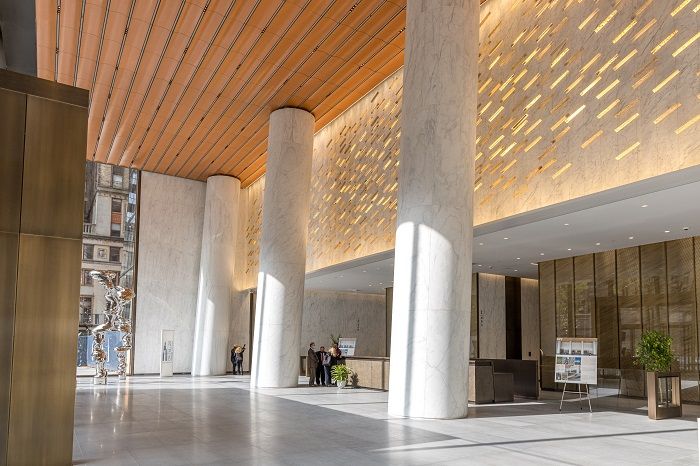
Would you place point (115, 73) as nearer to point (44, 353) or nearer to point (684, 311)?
point (44, 353)

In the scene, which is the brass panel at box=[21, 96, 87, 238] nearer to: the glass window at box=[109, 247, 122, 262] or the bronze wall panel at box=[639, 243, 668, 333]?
the bronze wall panel at box=[639, 243, 668, 333]

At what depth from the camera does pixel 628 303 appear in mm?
15391

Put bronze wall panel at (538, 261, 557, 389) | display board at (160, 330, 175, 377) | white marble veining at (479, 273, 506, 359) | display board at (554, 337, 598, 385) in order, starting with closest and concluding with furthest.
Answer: display board at (554, 337, 598, 385)
bronze wall panel at (538, 261, 557, 389)
white marble veining at (479, 273, 506, 359)
display board at (160, 330, 175, 377)

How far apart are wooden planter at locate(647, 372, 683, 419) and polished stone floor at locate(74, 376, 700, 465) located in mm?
272

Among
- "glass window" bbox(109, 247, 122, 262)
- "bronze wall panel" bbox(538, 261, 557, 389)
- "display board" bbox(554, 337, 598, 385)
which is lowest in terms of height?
"display board" bbox(554, 337, 598, 385)

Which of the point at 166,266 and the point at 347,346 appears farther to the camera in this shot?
the point at 166,266

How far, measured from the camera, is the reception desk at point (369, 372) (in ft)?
53.1

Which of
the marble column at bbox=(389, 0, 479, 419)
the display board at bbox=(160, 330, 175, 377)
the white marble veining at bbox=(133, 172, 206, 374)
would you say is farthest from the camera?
the white marble veining at bbox=(133, 172, 206, 374)

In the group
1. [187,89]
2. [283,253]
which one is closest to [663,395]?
[283,253]

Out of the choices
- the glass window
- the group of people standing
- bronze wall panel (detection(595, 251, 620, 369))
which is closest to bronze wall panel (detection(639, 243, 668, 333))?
bronze wall panel (detection(595, 251, 620, 369))

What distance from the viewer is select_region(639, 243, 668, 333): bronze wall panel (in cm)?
1447

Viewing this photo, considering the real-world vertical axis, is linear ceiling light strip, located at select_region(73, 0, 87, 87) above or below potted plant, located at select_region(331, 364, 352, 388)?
above

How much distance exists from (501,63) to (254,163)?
12.2 meters

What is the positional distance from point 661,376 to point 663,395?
1.10ft
